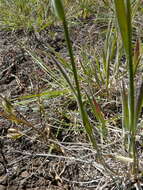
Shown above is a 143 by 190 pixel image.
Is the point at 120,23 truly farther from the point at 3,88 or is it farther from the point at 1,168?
the point at 3,88

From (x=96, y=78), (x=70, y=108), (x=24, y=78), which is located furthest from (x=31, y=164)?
(x=24, y=78)

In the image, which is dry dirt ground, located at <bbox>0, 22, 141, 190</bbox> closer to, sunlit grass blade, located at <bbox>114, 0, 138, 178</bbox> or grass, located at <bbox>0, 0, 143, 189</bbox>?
grass, located at <bbox>0, 0, 143, 189</bbox>

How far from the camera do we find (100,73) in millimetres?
914

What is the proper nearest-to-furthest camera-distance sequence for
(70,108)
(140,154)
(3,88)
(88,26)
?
(140,154)
(70,108)
(3,88)
(88,26)

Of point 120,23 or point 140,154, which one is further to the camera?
point 140,154

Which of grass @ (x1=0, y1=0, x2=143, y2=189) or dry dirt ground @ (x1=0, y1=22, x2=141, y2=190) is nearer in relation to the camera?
grass @ (x1=0, y1=0, x2=143, y2=189)

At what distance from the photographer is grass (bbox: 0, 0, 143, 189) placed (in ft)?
1.42

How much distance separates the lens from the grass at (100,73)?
17.0 inches

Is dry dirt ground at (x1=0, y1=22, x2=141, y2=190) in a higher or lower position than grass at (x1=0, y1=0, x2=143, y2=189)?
lower

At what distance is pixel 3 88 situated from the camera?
1101 mm

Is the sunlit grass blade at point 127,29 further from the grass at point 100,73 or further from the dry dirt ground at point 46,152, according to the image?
the dry dirt ground at point 46,152

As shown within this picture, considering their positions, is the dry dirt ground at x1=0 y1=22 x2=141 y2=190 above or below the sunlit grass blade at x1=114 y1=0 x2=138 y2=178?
below

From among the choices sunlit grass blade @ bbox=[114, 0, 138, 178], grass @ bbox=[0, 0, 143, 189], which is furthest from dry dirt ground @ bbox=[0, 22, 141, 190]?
sunlit grass blade @ bbox=[114, 0, 138, 178]

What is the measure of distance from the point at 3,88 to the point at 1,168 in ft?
1.40
